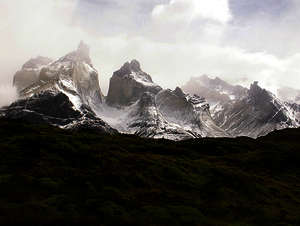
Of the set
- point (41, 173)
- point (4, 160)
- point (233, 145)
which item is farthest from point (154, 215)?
point (233, 145)

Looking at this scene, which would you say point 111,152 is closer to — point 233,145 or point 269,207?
point 269,207

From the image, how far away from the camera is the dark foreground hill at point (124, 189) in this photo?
53828mm

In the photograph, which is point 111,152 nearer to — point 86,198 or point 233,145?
point 86,198

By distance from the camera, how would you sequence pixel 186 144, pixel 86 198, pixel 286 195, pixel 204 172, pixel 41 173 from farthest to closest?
pixel 186 144 → pixel 204 172 → pixel 286 195 → pixel 41 173 → pixel 86 198

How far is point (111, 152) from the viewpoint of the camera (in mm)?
90188

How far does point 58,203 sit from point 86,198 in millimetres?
4978

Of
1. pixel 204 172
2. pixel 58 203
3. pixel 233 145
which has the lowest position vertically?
pixel 58 203

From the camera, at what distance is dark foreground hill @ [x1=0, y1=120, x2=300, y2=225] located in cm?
5383

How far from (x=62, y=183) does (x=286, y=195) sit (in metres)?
38.7

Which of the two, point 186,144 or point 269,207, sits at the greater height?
point 186,144

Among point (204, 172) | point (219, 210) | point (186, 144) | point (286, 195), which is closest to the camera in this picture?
point (219, 210)

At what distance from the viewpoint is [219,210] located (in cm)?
6412

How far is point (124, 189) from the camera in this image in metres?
68.4

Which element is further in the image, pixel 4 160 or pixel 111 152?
pixel 111 152
